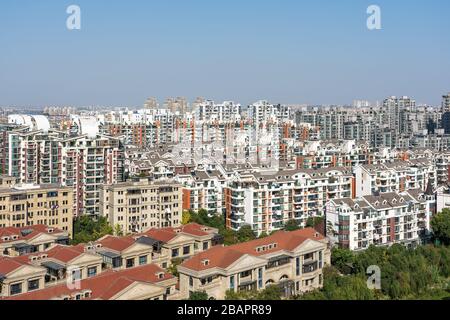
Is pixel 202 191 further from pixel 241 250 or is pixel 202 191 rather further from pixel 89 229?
pixel 241 250

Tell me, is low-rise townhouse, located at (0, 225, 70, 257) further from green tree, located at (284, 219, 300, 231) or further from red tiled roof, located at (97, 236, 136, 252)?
green tree, located at (284, 219, 300, 231)

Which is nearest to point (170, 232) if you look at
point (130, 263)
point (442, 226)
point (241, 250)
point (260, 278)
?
point (130, 263)

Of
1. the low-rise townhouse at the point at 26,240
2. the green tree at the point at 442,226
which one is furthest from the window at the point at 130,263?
the green tree at the point at 442,226

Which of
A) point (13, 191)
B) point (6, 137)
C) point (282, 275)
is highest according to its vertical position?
point (6, 137)

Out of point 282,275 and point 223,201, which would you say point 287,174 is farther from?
point 282,275

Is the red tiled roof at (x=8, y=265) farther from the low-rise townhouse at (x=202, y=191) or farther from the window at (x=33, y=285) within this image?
the low-rise townhouse at (x=202, y=191)
